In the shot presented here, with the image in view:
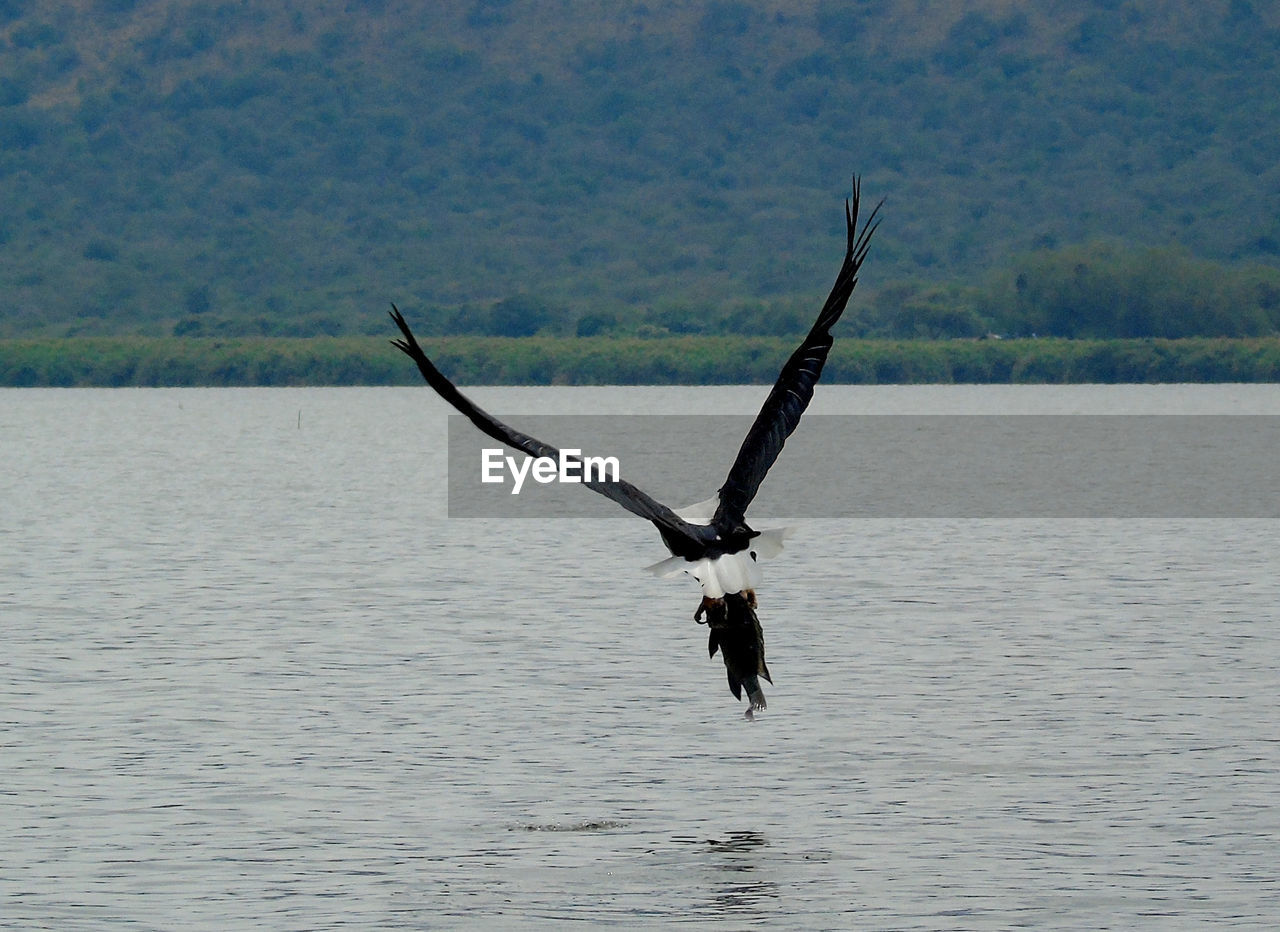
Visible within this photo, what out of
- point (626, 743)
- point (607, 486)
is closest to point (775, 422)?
point (607, 486)

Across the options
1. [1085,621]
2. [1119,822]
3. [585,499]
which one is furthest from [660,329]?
[1119,822]

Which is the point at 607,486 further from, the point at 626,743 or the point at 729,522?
the point at 626,743

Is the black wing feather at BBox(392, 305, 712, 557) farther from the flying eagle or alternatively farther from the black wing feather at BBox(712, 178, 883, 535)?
the black wing feather at BBox(712, 178, 883, 535)

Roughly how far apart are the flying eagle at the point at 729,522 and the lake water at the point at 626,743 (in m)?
1.82

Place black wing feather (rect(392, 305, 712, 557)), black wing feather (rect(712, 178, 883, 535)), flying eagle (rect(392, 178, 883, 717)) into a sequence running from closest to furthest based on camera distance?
black wing feather (rect(392, 305, 712, 557)) → flying eagle (rect(392, 178, 883, 717)) → black wing feather (rect(712, 178, 883, 535))

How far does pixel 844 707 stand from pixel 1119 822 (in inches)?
248

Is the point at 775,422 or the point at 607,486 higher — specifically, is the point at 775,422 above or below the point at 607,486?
above

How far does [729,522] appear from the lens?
16875 millimetres

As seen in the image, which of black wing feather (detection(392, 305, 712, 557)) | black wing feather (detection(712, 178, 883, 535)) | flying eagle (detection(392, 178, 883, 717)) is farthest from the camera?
black wing feather (detection(712, 178, 883, 535))

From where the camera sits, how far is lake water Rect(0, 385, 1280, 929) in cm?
1714

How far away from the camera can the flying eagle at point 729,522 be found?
53.5ft

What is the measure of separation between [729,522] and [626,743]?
265 inches

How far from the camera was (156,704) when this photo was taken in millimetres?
25828

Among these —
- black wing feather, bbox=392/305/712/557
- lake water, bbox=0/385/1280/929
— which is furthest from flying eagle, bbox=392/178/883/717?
lake water, bbox=0/385/1280/929
